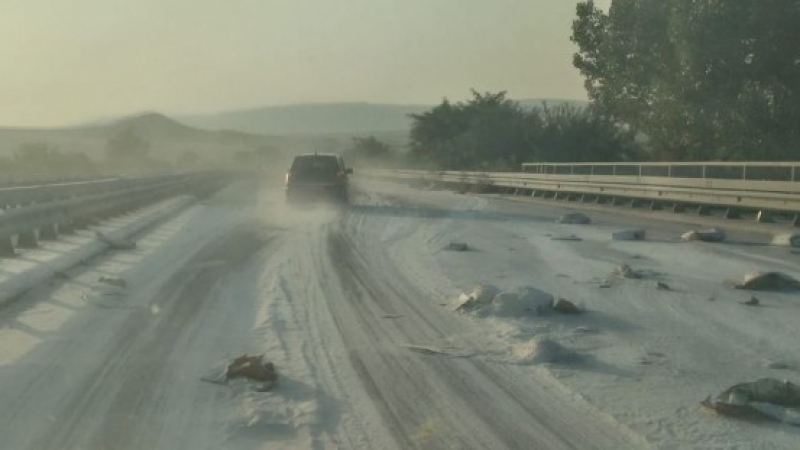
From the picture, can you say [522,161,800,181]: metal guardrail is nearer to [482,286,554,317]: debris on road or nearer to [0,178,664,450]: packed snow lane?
[0,178,664,450]: packed snow lane

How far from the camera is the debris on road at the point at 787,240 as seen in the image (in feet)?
60.4

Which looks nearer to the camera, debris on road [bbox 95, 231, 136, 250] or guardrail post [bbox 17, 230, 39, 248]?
guardrail post [bbox 17, 230, 39, 248]

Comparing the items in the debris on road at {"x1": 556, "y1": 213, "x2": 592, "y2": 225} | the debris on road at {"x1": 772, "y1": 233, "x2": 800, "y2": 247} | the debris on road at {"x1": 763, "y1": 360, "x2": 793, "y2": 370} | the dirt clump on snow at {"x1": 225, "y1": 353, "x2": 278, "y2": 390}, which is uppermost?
the dirt clump on snow at {"x1": 225, "y1": 353, "x2": 278, "y2": 390}

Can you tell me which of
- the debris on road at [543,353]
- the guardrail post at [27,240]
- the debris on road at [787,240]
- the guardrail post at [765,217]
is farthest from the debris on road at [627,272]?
the guardrail post at [765,217]

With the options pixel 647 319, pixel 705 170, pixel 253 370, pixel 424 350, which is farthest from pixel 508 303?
pixel 705 170

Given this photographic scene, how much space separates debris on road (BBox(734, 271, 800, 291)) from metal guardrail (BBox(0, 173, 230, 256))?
9944 millimetres

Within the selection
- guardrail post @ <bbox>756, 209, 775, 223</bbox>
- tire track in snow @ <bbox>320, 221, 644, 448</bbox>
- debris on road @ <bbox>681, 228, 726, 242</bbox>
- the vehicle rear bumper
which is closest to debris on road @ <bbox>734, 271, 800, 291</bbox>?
tire track in snow @ <bbox>320, 221, 644, 448</bbox>

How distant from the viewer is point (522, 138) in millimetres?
66062

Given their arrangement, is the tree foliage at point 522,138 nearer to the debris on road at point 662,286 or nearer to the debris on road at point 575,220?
the debris on road at point 575,220

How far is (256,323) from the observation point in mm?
10891

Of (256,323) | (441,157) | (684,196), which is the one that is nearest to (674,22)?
(684,196)

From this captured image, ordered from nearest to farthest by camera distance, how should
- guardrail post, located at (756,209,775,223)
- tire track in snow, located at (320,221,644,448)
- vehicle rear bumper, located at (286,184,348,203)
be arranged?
tire track in snow, located at (320,221,644,448) → guardrail post, located at (756,209,775,223) → vehicle rear bumper, located at (286,184,348,203)

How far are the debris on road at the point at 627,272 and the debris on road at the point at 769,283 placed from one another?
5.16ft

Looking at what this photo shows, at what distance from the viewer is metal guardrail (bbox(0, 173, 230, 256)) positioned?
1648 centimetres
